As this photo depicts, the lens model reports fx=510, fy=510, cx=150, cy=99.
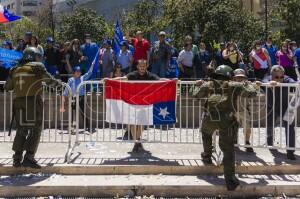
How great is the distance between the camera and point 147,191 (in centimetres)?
791

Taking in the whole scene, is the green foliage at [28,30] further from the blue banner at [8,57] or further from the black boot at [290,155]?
the black boot at [290,155]

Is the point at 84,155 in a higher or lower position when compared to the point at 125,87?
lower

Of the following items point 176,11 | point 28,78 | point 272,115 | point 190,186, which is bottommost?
point 190,186

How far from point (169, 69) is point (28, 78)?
702 centimetres

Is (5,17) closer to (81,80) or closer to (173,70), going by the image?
(81,80)

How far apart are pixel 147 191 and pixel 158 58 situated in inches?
279

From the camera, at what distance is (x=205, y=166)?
28.6ft

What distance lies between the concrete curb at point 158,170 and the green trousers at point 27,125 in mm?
405

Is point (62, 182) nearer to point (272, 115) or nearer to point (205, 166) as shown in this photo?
point (205, 166)

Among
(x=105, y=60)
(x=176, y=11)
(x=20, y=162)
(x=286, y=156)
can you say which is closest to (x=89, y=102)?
(x=105, y=60)

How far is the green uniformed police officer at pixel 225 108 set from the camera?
774cm

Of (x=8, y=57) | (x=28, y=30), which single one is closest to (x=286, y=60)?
(x=8, y=57)

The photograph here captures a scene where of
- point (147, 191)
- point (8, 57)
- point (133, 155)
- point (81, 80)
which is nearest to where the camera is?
point (147, 191)

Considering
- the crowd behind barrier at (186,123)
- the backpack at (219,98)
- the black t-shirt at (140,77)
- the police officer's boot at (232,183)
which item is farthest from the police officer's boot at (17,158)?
the police officer's boot at (232,183)
